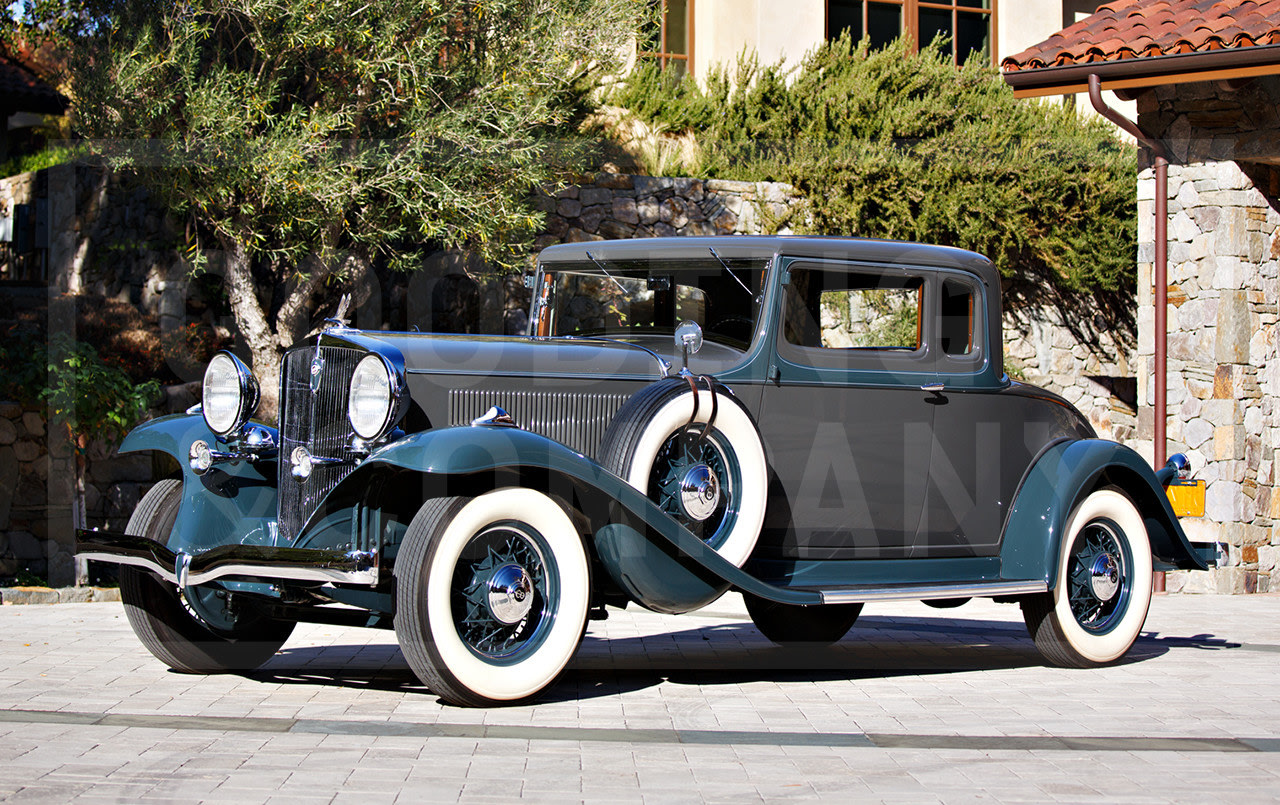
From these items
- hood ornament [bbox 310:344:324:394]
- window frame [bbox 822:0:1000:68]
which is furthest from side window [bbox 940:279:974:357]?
window frame [bbox 822:0:1000:68]

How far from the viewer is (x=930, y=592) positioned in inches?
215

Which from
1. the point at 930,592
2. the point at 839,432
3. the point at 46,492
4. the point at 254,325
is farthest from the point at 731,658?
the point at 46,492

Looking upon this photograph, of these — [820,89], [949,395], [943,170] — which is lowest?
[949,395]

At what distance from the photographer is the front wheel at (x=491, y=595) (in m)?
4.40

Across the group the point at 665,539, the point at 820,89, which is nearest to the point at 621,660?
the point at 665,539

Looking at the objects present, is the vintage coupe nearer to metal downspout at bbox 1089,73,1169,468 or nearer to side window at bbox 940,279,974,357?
side window at bbox 940,279,974,357

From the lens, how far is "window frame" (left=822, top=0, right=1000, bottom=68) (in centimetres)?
1656

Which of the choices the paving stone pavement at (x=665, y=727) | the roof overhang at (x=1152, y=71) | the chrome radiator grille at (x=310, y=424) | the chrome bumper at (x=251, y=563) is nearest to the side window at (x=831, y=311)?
the paving stone pavement at (x=665, y=727)

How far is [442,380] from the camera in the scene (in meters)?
5.03

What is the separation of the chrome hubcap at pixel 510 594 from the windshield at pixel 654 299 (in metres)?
1.52

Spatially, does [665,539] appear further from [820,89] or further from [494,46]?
[820,89]

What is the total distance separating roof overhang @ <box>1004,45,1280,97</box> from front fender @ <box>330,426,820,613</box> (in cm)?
619

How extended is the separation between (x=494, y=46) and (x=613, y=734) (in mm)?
8182

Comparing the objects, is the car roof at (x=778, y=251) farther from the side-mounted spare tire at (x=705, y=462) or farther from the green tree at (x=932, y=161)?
the green tree at (x=932, y=161)
